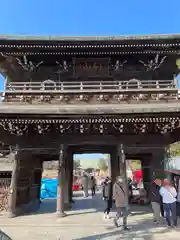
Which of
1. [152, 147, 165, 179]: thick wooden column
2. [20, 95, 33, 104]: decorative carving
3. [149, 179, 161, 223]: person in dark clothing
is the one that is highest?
[20, 95, 33, 104]: decorative carving

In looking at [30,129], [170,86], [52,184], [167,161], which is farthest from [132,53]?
[52,184]

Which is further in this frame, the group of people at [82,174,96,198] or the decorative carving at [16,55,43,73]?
the group of people at [82,174,96,198]

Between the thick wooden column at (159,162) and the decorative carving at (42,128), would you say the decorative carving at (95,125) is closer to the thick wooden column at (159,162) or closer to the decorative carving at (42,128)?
the decorative carving at (42,128)

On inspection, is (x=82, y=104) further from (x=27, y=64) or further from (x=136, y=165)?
(x=136, y=165)

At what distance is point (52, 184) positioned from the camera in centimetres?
2067

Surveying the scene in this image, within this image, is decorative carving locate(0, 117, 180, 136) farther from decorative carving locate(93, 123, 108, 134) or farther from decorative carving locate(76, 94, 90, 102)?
decorative carving locate(76, 94, 90, 102)

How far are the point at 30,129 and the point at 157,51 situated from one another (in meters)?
9.10

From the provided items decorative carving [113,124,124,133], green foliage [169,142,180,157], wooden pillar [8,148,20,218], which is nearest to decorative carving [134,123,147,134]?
decorative carving [113,124,124,133]

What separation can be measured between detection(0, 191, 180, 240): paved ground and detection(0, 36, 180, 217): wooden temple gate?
114 centimetres

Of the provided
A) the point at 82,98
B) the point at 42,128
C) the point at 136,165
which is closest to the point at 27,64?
the point at 82,98

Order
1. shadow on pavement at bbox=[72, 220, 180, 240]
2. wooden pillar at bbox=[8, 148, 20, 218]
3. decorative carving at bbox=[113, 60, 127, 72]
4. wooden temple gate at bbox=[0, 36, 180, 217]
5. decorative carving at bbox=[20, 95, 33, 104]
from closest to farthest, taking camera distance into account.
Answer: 1. shadow on pavement at bbox=[72, 220, 180, 240]
2. wooden temple gate at bbox=[0, 36, 180, 217]
3. wooden pillar at bbox=[8, 148, 20, 218]
4. decorative carving at bbox=[20, 95, 33, 104]
5. decorative carving at bbox=[113, 60, 127, 72]

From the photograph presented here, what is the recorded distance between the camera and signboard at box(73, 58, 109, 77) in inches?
522

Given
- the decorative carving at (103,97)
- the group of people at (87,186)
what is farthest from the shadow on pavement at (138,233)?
the group of people at (87,186)

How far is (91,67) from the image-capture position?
13.6m
